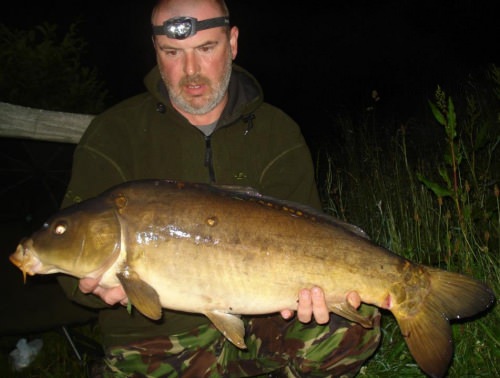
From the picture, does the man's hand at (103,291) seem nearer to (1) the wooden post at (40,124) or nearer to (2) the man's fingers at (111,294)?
(2) the man's fingers at (111,294)

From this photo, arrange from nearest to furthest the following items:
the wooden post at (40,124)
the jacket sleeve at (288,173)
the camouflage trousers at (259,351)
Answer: the camouflage trousers at (259,351), the jacket sleeve at (288,173), the wooden post at (40,124)

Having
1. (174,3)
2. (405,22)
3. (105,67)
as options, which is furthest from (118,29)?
(174,3)

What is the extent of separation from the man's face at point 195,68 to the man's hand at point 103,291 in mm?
944

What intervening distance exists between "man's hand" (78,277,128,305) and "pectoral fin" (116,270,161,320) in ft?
0.42

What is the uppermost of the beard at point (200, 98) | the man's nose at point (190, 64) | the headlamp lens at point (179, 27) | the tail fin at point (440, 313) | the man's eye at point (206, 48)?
the headlamp lens at point (179, 27)

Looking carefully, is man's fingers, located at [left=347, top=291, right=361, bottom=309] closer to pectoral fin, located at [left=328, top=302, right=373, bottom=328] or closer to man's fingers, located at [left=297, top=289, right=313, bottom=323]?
pectoral fin, located at [left=328, top=302, right=373, bottom=328]

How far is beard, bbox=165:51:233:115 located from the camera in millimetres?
2555

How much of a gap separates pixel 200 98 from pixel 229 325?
3.55 ft

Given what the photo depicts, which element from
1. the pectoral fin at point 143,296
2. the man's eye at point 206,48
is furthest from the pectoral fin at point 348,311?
the man's eye at point 206,48

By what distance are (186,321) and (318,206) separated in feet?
2.72

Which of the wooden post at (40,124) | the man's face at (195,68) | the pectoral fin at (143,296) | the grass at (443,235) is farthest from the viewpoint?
the wooden post at (40,124)

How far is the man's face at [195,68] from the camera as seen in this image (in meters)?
2.54

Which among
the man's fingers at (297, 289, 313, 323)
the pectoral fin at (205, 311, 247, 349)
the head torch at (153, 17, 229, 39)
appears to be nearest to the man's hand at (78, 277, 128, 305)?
the pectoral fin at (205, 311, 247, 349)

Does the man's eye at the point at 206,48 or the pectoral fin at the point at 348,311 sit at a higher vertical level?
the man's eye at the point at 206,48
